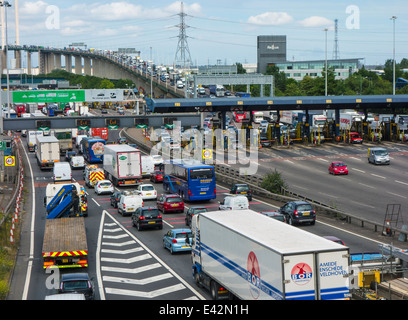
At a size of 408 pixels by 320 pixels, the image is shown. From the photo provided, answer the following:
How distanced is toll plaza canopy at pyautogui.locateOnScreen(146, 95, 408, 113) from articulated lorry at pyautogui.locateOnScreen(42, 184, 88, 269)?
120ft

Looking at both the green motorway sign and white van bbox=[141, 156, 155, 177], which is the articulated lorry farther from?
the green motorway sign

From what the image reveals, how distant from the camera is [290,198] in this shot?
45.4m

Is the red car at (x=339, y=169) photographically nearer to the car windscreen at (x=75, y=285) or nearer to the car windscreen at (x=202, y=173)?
the car windscreen at (x=202, y=173)

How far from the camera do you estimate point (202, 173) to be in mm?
47469

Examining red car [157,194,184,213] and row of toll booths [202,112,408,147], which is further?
row of toll booths [202,112,408,147]

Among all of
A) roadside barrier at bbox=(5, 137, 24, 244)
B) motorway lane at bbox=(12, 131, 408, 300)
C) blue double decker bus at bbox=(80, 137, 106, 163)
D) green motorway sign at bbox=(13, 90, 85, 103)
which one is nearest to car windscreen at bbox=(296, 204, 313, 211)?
motorway lane at bbox=(12, 131, 408, 300)

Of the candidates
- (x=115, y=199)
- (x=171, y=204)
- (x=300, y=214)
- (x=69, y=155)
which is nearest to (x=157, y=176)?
(x=115, y=199)

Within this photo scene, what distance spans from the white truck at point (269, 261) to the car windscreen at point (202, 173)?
24732mm

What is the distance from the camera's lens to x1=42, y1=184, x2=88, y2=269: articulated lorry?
2811cm

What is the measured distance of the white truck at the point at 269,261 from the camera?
54.8ft

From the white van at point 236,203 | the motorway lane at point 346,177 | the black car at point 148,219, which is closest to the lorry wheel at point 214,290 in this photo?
the black car at point 148,219

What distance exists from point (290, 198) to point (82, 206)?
558 inches

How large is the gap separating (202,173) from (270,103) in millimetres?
33355
